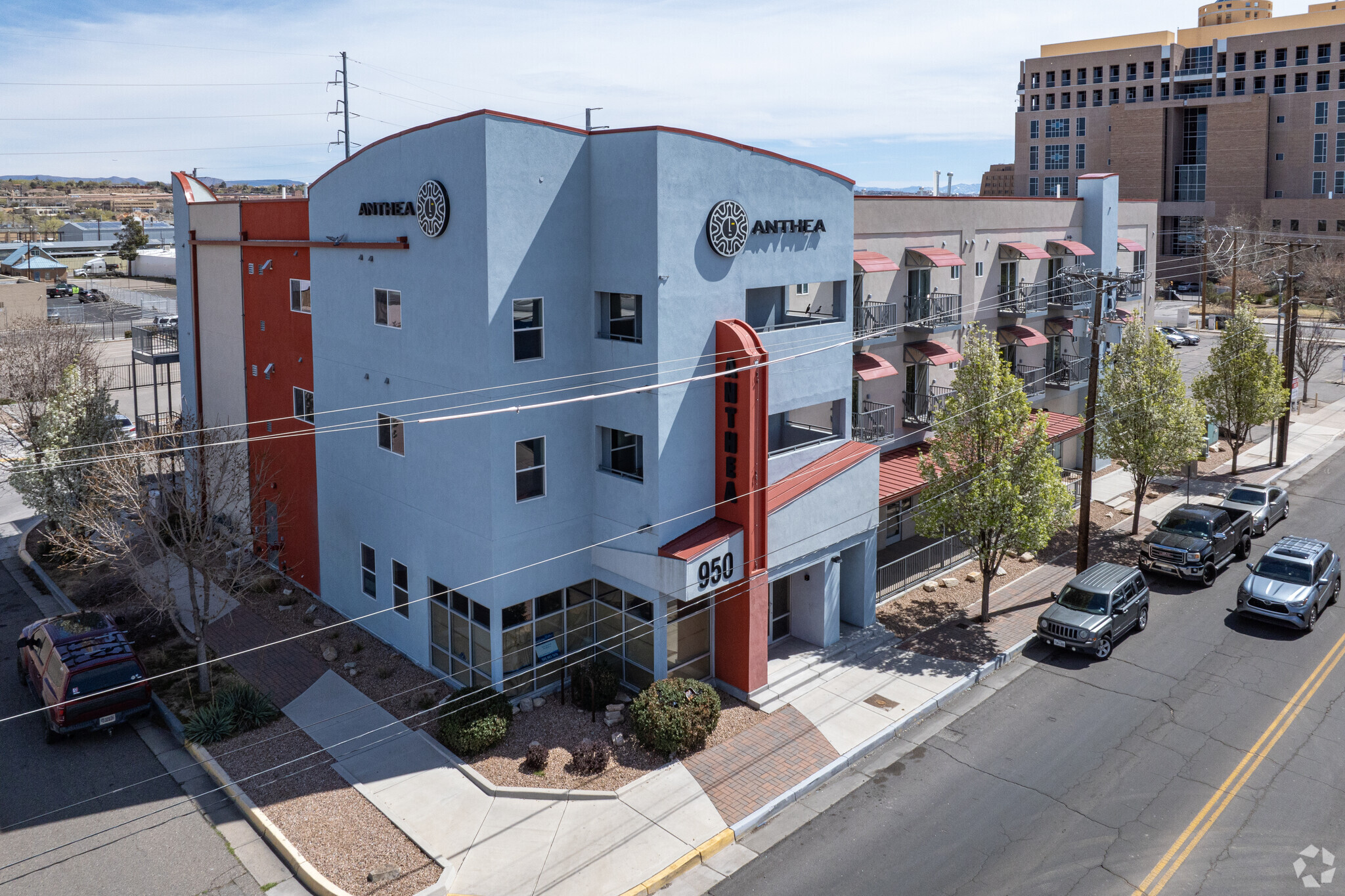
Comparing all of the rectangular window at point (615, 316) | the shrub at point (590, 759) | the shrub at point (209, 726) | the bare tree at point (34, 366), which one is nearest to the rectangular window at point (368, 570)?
the shrub at point (209, 726)

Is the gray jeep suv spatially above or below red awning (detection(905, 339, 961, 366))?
below

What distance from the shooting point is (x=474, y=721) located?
64.5 ft

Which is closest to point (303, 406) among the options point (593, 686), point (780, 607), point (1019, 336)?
point (593, 686)

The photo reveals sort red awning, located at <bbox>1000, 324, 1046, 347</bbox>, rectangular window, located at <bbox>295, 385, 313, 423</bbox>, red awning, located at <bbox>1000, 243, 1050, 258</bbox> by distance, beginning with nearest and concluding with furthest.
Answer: rectangular window, located at <bbox>295, 385, 313, 423</bbox>, red awning, located at <bbox>1000, 243, 1050, 258</bbox>, red awning, located at <bbox>1000, 324, 1046, 347</bbox>

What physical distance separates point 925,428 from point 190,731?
868 inches

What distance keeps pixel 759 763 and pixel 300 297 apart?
1781 centimetres

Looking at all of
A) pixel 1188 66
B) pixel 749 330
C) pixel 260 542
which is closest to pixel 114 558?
pixel 260 542

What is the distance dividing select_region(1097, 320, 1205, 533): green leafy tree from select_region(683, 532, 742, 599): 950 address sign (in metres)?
16.8

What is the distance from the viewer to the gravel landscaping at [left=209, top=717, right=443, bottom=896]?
16078mm

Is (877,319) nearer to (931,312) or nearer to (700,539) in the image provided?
(931,312)

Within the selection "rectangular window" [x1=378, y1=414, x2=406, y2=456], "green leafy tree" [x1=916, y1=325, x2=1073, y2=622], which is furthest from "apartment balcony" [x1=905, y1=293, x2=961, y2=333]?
"rectangular window" [x1=378, y1=414, x2=406, y2=456]

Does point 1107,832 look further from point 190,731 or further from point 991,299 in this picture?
point 991,299

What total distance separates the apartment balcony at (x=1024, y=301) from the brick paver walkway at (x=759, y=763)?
1976 centimetres

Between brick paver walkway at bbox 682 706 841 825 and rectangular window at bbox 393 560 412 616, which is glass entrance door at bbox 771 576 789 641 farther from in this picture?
rectangular window at bbox 393 560 412 616
